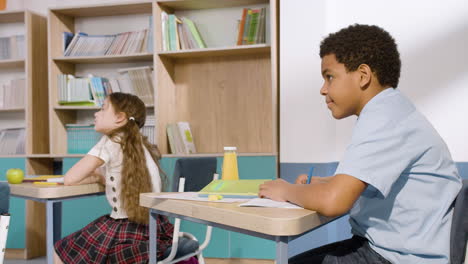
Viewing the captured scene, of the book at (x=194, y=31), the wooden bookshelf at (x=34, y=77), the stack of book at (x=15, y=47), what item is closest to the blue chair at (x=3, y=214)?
the book at (x=194, y=31)

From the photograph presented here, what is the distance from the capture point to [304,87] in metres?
3.08

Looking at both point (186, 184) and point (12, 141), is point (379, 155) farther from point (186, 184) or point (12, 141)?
point (12, 141)

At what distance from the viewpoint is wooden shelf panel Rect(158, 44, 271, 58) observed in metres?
3.44

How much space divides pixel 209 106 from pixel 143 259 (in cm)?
216

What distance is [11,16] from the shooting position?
4078mm

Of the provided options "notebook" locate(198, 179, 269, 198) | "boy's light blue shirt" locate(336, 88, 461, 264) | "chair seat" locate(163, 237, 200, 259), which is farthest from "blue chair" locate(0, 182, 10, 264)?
"boy's light blue shirt" locate(336, 88, 461, 264)

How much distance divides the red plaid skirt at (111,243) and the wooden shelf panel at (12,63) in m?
2.40

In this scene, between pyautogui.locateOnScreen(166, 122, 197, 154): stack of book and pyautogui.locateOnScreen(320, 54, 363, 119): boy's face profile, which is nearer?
pyautogui.locateOnScreen(320, 54, 363, 119): boy's face profile

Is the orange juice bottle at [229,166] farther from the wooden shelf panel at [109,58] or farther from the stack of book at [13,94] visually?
the stack of book at [13,94]

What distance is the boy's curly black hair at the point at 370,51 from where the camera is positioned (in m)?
1.21

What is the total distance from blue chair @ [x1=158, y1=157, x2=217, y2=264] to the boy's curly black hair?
901 millimetres

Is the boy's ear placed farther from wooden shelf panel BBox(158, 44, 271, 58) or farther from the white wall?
wooden shelf panel BBox(158, 44, 271, 58)

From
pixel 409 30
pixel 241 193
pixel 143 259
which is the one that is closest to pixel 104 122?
pixel 143 259

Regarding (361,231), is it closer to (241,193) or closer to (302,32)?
(241,193)
